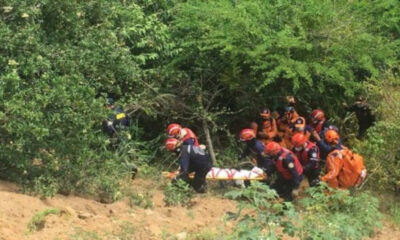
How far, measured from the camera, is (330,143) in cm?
991

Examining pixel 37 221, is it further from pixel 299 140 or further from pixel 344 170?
pixel 344 170

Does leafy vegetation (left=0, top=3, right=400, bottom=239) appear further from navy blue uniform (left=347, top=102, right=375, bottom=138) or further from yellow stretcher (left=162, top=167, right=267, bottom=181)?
yellow stretcher (left=162, top=167, right=267, bottom=181)

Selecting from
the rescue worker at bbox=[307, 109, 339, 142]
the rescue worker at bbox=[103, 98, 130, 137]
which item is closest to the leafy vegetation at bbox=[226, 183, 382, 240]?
the rescue worker at bbox=[307, 109, 339, 142]

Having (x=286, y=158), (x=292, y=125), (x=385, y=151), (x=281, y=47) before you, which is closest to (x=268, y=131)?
(x=292, y=125)

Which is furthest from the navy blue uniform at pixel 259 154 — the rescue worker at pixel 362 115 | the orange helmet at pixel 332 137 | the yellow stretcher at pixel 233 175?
the rescue worker at pixel 362 115

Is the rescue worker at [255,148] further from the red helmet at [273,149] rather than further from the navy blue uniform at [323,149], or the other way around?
the navy blue uniform at [323,149]

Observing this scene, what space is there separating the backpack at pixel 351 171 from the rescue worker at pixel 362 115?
2.59 m

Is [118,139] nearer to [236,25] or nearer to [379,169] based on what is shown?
[236,25]

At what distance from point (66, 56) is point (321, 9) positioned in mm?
4954

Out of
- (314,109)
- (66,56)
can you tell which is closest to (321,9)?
(314,109)

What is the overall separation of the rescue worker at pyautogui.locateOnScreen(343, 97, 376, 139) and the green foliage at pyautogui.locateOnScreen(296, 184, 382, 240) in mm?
3395

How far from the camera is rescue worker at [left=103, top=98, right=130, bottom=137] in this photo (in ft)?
33.3

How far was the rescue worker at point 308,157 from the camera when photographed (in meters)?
9.65

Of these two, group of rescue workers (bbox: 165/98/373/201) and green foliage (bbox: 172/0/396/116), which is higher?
green foliage (bbox: 172/0/396/116)
